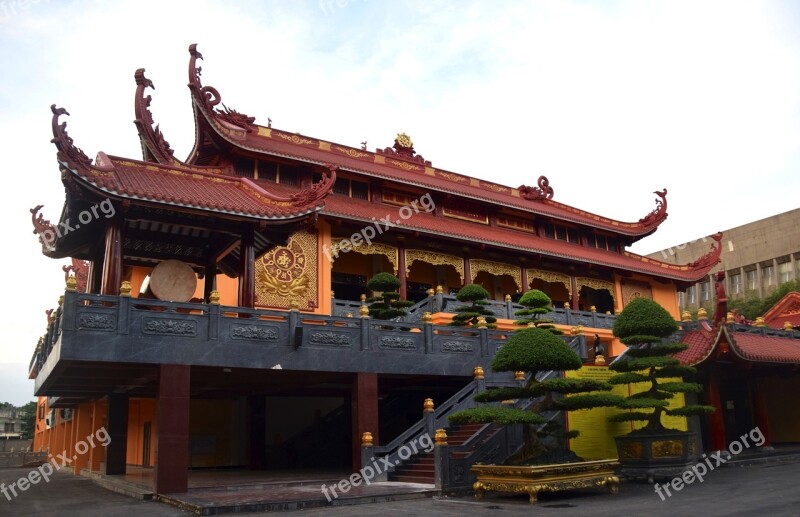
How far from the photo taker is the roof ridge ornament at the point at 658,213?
35.2m

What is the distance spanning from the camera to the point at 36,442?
148 feet

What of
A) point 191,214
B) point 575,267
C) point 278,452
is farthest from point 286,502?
point 575,267

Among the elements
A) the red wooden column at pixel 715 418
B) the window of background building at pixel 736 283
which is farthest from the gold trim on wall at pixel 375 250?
the window of background building at pixel 736 283

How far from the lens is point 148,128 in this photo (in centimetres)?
1914

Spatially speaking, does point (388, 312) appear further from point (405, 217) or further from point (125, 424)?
point (125, 424)

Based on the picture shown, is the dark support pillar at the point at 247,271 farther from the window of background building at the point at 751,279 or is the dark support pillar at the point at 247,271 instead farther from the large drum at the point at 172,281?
the window of background building at the point at 751,279

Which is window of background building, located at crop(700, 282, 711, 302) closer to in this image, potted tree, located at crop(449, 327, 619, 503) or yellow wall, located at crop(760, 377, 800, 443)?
yellow wall, located at crop(760, 377, 800, 443)

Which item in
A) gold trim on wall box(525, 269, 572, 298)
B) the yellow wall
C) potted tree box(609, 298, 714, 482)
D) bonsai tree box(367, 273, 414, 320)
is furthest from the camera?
gold trim on wall box(525, 269, 572, 298)

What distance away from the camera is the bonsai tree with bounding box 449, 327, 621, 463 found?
13.0 m

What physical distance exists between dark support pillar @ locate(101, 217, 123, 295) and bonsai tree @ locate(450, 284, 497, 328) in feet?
31.5
